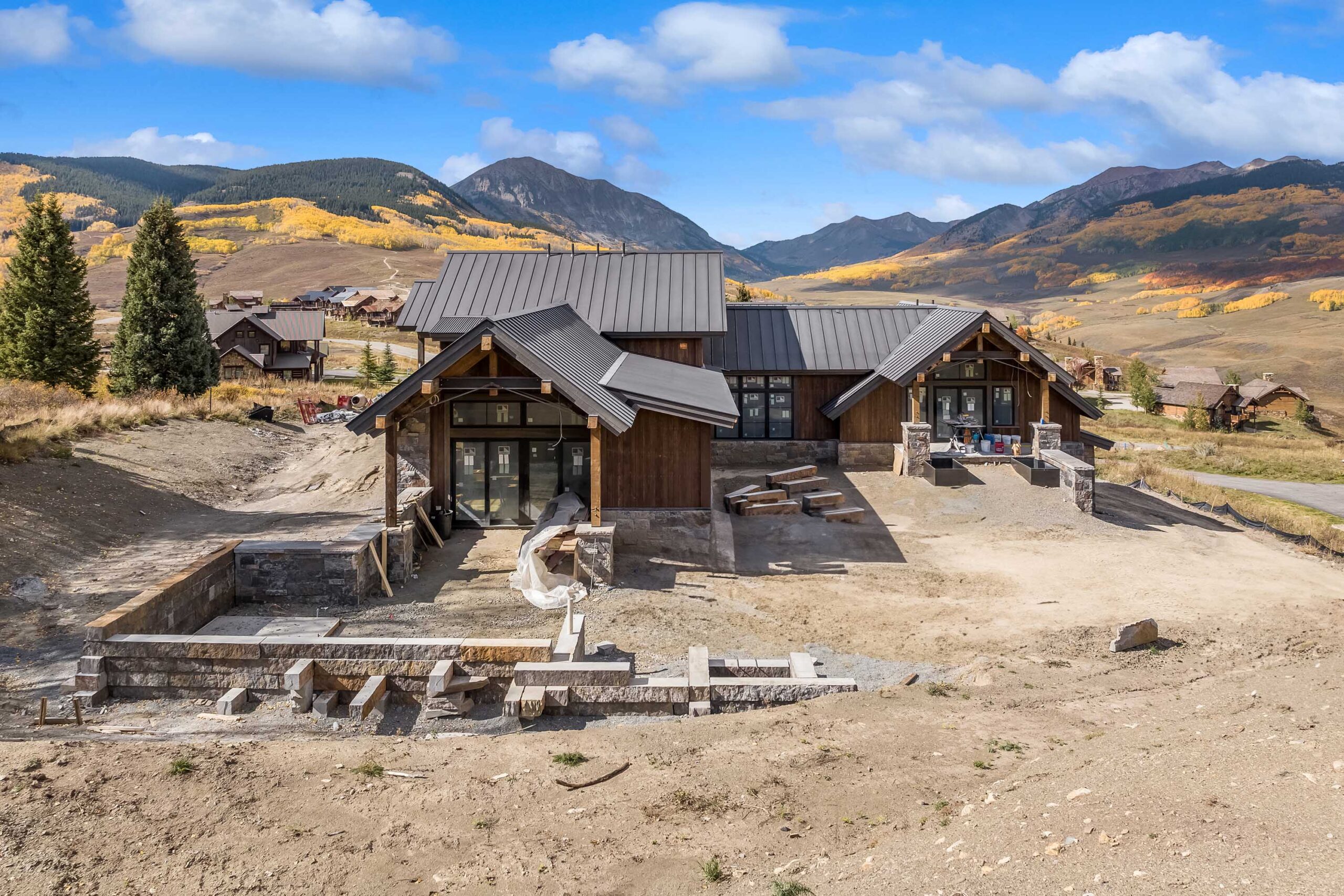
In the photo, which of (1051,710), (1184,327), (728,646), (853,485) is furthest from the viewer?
(1184,327)

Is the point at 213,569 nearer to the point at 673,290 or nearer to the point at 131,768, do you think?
the point at 131,768

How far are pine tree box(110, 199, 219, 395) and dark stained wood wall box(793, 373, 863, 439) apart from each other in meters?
26.1

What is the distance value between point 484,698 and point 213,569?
5.87m

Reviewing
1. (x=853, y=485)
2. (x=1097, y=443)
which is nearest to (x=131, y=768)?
(x=853, y=485)

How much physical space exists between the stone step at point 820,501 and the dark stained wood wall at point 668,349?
5514mm

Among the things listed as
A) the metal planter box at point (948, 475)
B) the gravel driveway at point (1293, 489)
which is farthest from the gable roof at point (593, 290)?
the gravel driveway at point (1293, 489)

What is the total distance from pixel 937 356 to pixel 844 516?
697 cm

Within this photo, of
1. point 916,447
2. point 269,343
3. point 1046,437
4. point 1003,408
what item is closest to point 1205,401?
point 1003,408

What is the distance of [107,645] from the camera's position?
35.1 feet

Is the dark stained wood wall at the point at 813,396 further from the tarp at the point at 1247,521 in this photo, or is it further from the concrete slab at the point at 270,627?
the concrete slab at the point at 270,627

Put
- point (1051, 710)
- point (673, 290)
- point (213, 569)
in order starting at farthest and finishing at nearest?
point (673, 290) → point (213, 569) → point (1051, 710)

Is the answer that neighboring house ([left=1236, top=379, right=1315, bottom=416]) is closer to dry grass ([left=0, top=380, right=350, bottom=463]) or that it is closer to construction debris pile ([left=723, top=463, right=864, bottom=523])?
construction debris pile ([left=723, top=463, right=864, bottom=523])

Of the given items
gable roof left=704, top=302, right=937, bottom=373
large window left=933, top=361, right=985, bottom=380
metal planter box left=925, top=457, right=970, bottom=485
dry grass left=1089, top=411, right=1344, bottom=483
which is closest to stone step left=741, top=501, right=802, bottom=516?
metal planter box left=925, top=457, right=970, bottom=485

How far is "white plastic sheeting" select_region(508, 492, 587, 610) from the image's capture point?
14180 mm
